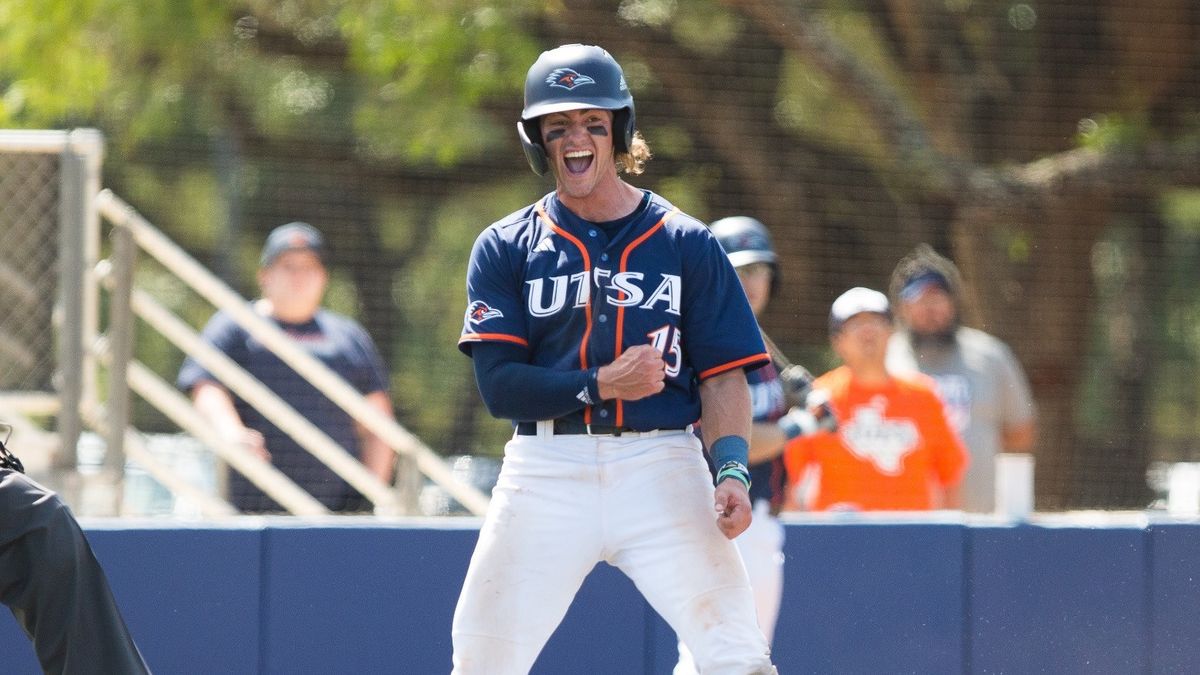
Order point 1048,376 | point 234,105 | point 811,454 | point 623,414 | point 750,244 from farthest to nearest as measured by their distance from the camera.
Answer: point 234,105 → point 1048,376 → point 811,454 → point 750,244 → point 623,414

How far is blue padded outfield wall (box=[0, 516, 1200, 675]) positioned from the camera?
5621mm

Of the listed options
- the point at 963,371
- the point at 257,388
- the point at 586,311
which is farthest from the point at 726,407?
the point at 963,371

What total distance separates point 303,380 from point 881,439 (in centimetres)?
295

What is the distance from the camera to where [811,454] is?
720 cm

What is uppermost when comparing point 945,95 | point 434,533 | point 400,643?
point 945,95

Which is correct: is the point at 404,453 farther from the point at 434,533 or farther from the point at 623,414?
the point at 623,414

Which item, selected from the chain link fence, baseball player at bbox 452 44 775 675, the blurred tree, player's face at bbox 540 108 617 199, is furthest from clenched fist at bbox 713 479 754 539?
the blurred tree

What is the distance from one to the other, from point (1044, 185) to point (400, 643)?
774 cm

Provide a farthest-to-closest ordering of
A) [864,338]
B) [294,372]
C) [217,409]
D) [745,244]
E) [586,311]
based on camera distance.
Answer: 1. [294,372]
2. [217,409]
3. [864,338]
4. [745,244]
5. [586,311]

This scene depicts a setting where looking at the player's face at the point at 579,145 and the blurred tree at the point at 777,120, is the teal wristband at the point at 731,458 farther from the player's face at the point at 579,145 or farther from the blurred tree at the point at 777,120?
the blurred tree at the point at 777,120

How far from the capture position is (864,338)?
273 inches

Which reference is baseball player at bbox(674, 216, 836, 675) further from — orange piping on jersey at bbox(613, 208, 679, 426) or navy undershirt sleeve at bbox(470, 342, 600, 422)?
navy undershirt sleeve at bbox(470, 342, 600, 422)

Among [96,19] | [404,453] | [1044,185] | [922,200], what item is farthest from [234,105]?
[404,453]

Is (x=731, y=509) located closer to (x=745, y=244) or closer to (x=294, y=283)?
(x=745, y=244)
